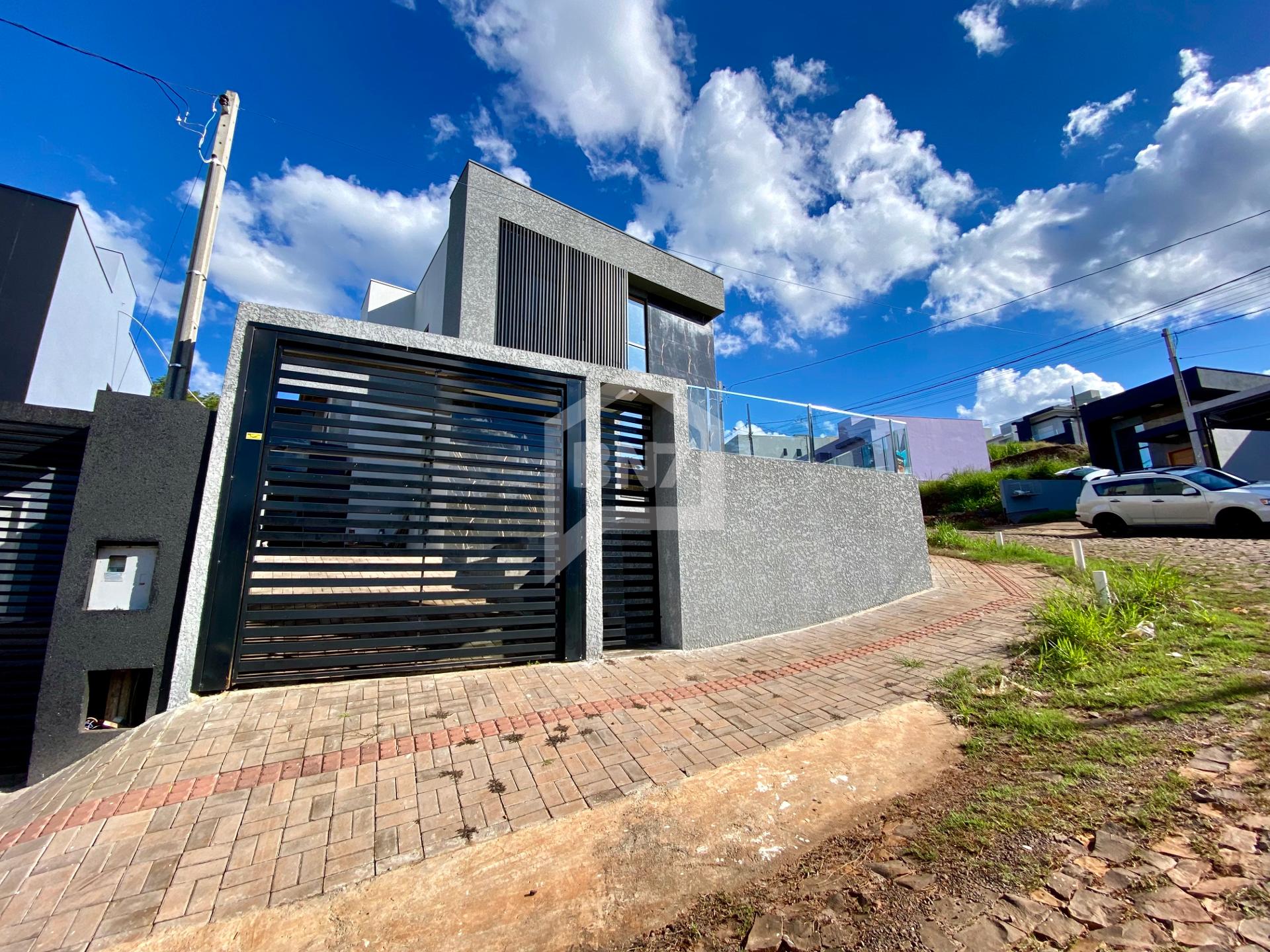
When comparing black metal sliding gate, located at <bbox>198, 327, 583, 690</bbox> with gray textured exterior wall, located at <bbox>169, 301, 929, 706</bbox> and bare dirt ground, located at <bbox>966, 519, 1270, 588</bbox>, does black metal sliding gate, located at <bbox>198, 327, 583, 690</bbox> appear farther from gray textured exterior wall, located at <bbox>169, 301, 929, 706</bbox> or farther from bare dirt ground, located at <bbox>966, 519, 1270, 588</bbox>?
bare dirt ground, located at <bbox>966, 519, 1270, 588</bbox>

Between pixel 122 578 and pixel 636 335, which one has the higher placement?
pixel 636 335

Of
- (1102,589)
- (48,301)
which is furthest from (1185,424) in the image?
(48,301)

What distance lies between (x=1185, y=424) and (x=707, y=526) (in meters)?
25.4

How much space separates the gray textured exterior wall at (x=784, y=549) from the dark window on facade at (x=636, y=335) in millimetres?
5063

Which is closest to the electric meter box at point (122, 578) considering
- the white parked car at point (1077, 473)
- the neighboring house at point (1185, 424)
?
the white parked car at point (1077, 473)

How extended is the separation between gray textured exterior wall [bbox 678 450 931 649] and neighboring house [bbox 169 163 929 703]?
0.10 ft

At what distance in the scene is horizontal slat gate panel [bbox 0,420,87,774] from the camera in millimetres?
3453

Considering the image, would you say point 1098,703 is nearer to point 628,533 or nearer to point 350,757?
point 628,533

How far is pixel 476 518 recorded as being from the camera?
181 inches

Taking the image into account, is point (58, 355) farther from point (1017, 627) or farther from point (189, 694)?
point (1017, 627)

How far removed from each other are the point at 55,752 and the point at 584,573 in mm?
3706

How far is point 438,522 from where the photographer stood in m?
4.39

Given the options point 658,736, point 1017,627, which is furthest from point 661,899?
point 1017,627

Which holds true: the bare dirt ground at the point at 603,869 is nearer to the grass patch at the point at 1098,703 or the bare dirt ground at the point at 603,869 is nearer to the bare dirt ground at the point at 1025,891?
the bare dirt ground at the point at 1025,891
